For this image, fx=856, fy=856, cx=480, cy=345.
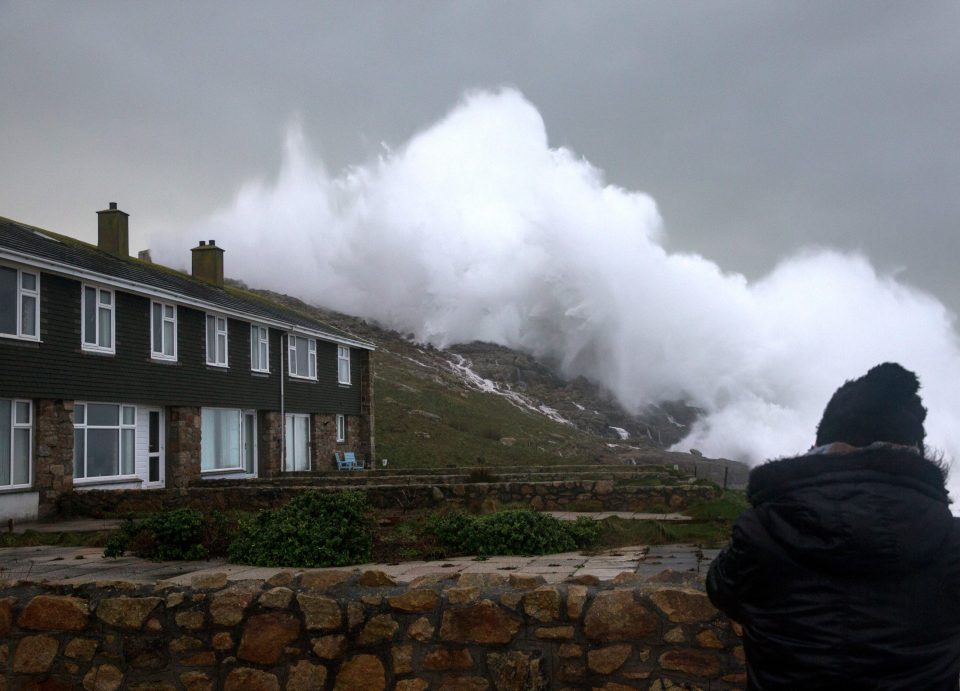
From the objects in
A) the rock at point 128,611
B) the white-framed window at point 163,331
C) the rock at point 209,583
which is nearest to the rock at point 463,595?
the rock at point 209,583

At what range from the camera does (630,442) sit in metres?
65.1

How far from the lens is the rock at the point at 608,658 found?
4.25 metres

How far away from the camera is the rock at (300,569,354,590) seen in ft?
15.6

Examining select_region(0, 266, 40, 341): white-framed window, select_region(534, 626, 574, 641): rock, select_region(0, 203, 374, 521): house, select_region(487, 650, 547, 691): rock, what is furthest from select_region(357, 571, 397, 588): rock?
select_region(0, 266, 40, 341): white-framed window

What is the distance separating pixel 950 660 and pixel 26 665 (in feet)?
15.5

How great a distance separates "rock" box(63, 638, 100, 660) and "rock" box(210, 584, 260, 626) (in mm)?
758

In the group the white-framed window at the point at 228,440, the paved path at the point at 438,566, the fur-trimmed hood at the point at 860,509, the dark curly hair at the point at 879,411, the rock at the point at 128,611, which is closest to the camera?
the fur-trimmed hood at the point at 860,509

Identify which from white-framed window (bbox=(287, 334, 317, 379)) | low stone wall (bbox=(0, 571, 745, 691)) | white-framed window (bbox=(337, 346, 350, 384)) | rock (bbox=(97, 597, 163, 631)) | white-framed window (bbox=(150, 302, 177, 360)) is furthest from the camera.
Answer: white-framed window (bbox=(337, 346, 350, 384))

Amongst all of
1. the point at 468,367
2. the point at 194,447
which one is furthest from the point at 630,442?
the point at 194,447

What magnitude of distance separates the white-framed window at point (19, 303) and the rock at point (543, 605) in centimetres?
1781

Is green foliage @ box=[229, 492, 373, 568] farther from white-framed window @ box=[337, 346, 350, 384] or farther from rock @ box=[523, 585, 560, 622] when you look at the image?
white-framed window @ box=[337, 346, 350, 384]

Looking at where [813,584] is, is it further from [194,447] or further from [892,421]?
[194,447]

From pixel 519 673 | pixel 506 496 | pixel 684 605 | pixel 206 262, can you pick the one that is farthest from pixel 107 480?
pixel 684 605

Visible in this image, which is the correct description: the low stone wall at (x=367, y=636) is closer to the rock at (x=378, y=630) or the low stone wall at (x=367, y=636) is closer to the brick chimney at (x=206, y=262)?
the rock at (x=378, y=630)
